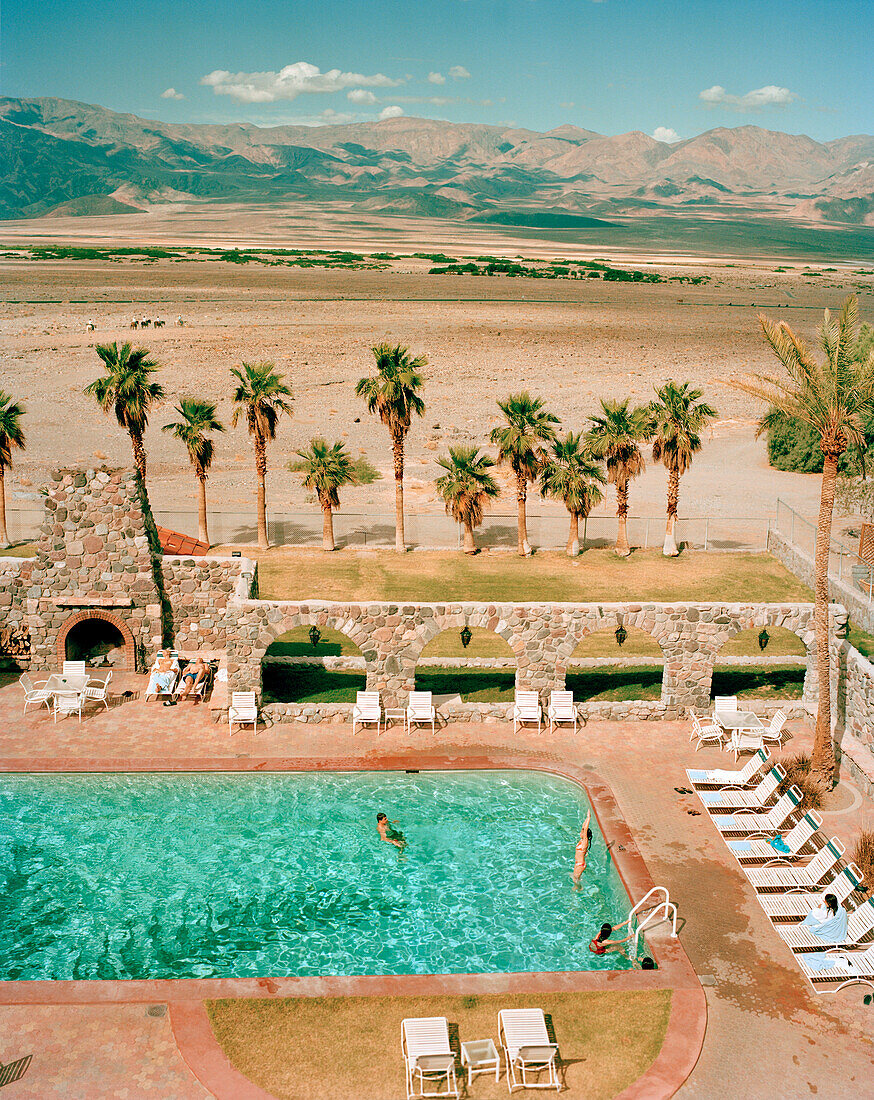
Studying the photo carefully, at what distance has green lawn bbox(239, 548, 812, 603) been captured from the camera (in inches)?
1243

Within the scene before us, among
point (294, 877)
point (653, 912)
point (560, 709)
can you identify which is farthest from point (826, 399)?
point (294, 877)

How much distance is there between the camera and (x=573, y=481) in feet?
115

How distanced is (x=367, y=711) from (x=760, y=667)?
39.2ft

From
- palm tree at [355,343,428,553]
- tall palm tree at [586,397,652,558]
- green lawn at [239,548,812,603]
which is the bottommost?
green lawn at [239,548,812,603]

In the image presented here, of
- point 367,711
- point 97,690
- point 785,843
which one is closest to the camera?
point 785,843

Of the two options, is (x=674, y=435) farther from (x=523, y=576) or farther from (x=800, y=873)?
(x=800, y=873)

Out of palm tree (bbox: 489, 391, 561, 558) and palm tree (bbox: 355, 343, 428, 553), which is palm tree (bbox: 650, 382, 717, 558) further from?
palm tree (bbox: 355, 343, 428, 553)

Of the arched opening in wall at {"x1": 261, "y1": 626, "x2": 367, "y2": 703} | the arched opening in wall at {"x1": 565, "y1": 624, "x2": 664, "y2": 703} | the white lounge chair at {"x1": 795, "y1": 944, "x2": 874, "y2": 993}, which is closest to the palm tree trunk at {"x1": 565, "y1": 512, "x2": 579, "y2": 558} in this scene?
the arched opening in wall at {"x1": 565, "y1": 624, "x2": 664, "y2": 703}

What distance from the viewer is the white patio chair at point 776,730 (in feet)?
73.1

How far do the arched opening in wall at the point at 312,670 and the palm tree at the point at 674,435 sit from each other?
545 inches

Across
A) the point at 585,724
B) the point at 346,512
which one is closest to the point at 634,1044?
the point at 585,724

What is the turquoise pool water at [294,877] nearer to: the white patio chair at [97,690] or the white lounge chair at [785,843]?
the white lounge chair at [785,843]

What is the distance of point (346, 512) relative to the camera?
41750 mm

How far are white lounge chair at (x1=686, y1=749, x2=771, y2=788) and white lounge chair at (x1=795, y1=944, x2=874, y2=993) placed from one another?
211 inches
